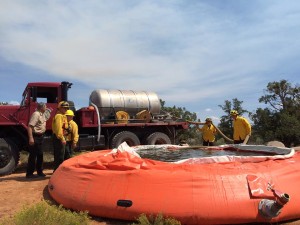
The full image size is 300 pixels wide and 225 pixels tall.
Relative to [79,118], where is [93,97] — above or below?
above

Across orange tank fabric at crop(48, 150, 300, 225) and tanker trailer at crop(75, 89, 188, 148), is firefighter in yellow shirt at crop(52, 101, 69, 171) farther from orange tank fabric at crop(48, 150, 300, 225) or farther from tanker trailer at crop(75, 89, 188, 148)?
tanker trailer at crop(75, 89, 188, 148)

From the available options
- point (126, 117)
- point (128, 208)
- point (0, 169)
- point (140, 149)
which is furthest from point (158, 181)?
point (126, 117)

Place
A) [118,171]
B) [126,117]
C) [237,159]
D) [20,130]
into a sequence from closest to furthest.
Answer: [118,171], [237,159], [20,130], [126,117]

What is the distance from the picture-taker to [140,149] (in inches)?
364

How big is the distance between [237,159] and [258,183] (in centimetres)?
102

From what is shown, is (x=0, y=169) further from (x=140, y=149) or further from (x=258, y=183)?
(x=258, y=183)

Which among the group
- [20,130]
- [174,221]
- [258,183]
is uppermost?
[20,130]

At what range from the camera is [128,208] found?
196 inches

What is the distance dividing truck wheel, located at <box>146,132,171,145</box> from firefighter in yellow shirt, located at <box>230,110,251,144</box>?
4.39 meters

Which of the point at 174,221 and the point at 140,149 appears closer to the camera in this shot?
the point at 174,221

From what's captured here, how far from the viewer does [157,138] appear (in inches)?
562

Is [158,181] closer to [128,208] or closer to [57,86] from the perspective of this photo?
[128,208]

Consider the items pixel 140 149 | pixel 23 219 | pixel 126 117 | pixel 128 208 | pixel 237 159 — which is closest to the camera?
pixel 23 219

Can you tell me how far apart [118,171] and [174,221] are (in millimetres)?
1239
